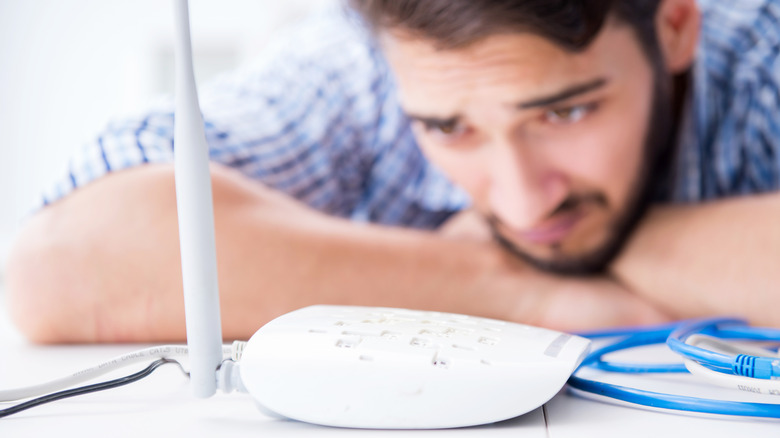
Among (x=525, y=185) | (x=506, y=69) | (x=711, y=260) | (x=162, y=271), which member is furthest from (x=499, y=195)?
(x=162, y=271)

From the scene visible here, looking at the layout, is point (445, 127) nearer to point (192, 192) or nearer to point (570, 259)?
point (570, 259)

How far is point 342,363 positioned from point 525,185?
1.53 feet

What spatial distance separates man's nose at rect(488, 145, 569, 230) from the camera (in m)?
0.77

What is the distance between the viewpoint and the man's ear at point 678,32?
831 millimetres

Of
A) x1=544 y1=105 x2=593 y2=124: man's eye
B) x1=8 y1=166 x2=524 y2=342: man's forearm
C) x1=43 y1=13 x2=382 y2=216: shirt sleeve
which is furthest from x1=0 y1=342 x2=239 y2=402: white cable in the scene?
x1=544 y1=105 x2=593 y2=124: man's eye

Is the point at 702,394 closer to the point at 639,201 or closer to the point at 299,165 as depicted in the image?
the point at 639,201

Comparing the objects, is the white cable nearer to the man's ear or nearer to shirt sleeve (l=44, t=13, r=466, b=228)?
shirt sleeve (l=44, t=13, r=466, b=228)

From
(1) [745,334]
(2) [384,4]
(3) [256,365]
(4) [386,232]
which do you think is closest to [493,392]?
(3) [256,365]

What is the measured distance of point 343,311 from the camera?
45 cm

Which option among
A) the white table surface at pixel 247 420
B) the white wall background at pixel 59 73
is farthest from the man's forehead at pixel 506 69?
the white wall background at pixel 59 73

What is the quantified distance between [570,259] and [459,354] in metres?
0.48

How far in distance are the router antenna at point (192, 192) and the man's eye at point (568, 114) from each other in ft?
1.61

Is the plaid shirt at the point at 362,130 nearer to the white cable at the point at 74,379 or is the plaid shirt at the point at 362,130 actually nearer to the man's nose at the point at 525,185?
the man's nose at the point at 525,185

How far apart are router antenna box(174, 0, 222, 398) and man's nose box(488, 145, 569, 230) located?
467 mm
